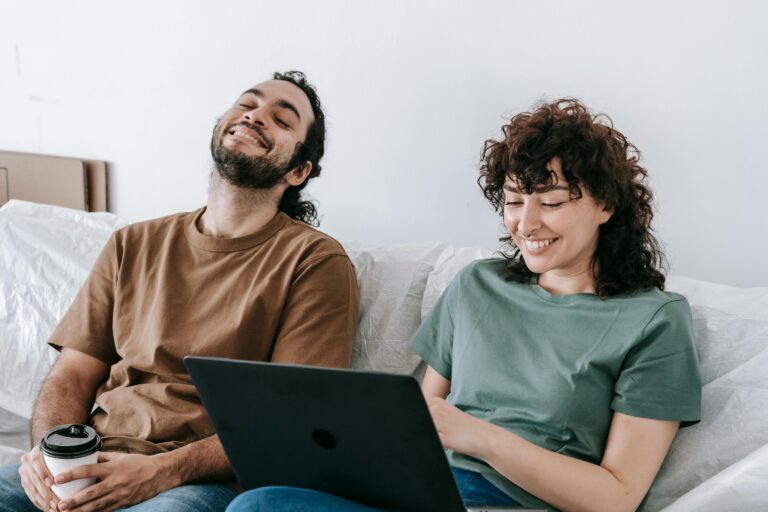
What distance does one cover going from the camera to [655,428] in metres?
1.14

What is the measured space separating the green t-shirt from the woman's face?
0.07 metres

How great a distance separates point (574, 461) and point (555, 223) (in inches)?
13.6

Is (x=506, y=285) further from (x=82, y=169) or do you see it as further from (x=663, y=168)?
(x=82, y=169)

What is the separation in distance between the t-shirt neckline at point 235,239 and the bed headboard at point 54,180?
744 millimetres

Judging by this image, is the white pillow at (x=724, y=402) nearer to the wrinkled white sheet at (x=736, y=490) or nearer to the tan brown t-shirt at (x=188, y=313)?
the wrinkled white sheet at (x=736, y=490)

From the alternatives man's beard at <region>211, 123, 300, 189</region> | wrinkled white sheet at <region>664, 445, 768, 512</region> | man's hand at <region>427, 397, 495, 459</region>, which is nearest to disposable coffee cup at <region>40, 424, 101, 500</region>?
man's hand at <region>427, 397, 495, 459</region>

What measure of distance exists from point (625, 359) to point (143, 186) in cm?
143

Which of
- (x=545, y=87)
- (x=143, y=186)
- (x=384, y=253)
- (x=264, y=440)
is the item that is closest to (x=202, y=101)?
(x=143, y=186)

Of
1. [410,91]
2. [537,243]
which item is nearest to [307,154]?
[410,91]

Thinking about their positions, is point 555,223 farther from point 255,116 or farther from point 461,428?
point 255,116

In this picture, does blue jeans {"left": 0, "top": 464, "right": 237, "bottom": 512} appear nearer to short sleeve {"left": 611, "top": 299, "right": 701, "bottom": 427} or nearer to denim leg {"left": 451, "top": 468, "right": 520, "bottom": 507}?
denim leg {"left": 451, "top": 468, "right": 520, "bottom": 507}

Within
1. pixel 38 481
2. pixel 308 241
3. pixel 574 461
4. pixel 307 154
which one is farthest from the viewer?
pixel 307 154

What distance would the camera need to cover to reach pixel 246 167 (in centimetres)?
161

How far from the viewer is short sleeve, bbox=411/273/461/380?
139cm
